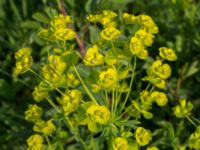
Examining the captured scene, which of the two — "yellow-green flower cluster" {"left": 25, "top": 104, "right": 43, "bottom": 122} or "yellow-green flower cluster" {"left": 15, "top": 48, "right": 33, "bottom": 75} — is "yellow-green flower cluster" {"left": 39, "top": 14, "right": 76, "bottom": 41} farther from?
"yellow-green flower cluster" {"left": 25, "top": 104, "right": 43, "bottom": 122}

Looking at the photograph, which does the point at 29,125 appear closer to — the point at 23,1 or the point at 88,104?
the point at 23,1

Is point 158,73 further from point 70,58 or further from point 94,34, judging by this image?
point 94,34

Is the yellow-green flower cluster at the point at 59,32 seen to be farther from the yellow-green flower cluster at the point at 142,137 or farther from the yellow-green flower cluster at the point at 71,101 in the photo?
the yellow-green flower cluster at the point at 142,137

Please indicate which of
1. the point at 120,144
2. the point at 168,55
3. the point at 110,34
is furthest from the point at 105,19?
the point at 120,144

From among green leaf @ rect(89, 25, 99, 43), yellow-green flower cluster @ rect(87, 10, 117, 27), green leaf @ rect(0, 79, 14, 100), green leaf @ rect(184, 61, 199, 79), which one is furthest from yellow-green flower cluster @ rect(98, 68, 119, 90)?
green leaf @ rect(0, 79, 14, 100)

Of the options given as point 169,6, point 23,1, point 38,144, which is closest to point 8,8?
point 23,1

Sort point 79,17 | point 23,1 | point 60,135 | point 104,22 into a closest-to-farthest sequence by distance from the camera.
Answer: point 104,22 < point 60,135 < point 79,17 < point 23,1
